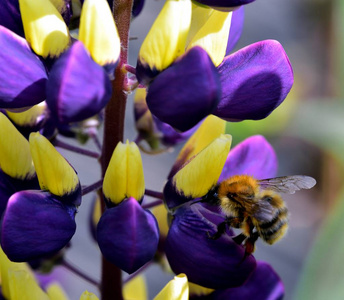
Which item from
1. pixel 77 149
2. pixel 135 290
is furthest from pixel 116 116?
pixel 135 290

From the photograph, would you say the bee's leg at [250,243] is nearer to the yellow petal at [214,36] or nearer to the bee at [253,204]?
the bee at [253,204]

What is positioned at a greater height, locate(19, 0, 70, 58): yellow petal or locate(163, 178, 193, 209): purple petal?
locate(19, 0, 70, 58): yellow petal

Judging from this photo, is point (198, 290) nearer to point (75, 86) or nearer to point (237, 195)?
point (237, 195)

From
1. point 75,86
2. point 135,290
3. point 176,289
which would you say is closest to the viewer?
point 75,86

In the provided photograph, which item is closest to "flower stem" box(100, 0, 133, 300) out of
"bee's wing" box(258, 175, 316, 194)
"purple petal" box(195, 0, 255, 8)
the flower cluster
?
the flower cluster

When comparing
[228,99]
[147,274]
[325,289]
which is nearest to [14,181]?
[228,99]

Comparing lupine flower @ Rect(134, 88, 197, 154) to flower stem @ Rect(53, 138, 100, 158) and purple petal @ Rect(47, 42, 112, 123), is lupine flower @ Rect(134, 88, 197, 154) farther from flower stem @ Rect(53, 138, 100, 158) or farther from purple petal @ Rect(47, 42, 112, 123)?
purple petal @ Rect(47, 42, 112, 123)
